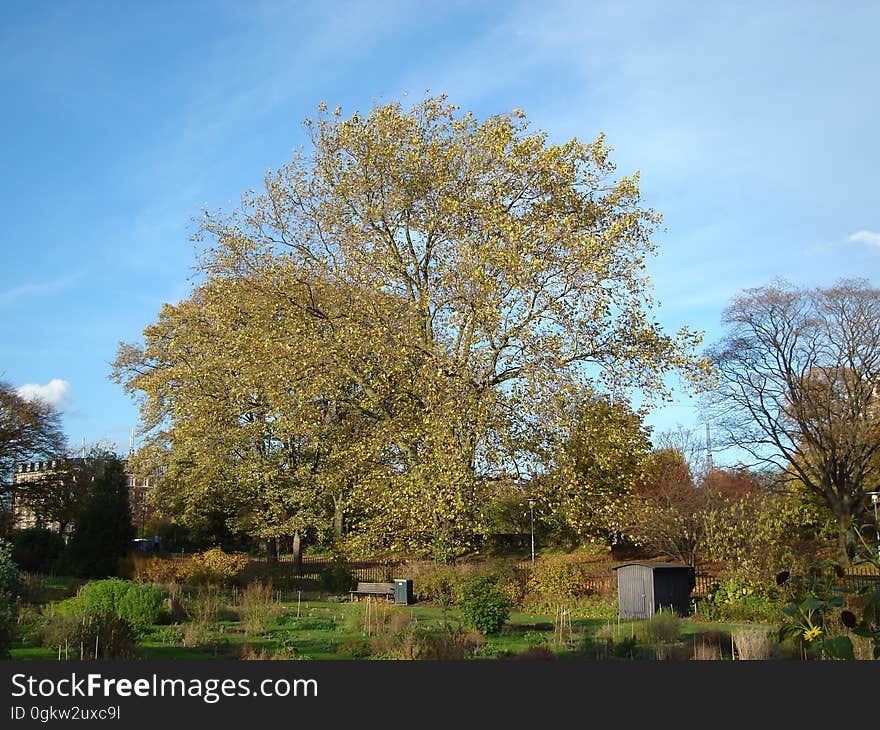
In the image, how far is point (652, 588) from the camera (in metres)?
18.3

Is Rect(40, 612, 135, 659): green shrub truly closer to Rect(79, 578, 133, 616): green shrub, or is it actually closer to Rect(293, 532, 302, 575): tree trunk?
Rect(79, 578, 133, 616): green shrub

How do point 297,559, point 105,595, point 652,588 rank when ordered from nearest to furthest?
point 105,595
point 652,588
point 297,559

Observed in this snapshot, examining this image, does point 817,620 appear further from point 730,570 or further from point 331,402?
point 331,402

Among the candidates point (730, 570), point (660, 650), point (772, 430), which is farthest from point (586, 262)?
point (772, 430)

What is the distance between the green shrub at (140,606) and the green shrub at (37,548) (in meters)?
18.0

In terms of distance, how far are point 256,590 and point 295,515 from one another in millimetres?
14102

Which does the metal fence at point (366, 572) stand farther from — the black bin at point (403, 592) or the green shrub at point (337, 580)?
the black bin at point (403, 592)

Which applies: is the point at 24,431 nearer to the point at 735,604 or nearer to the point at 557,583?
the point at 557,583

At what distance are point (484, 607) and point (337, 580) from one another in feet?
41.4

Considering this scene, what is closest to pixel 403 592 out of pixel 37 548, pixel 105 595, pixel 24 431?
pixel 105 595

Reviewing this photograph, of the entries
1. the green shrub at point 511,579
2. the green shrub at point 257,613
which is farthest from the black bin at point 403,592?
the green shrub at point 257,613

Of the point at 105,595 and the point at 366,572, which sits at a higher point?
the point at 105,595

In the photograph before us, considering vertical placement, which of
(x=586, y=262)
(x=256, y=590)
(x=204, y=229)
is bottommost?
(x=256, y=590)

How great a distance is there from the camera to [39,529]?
3462cm
